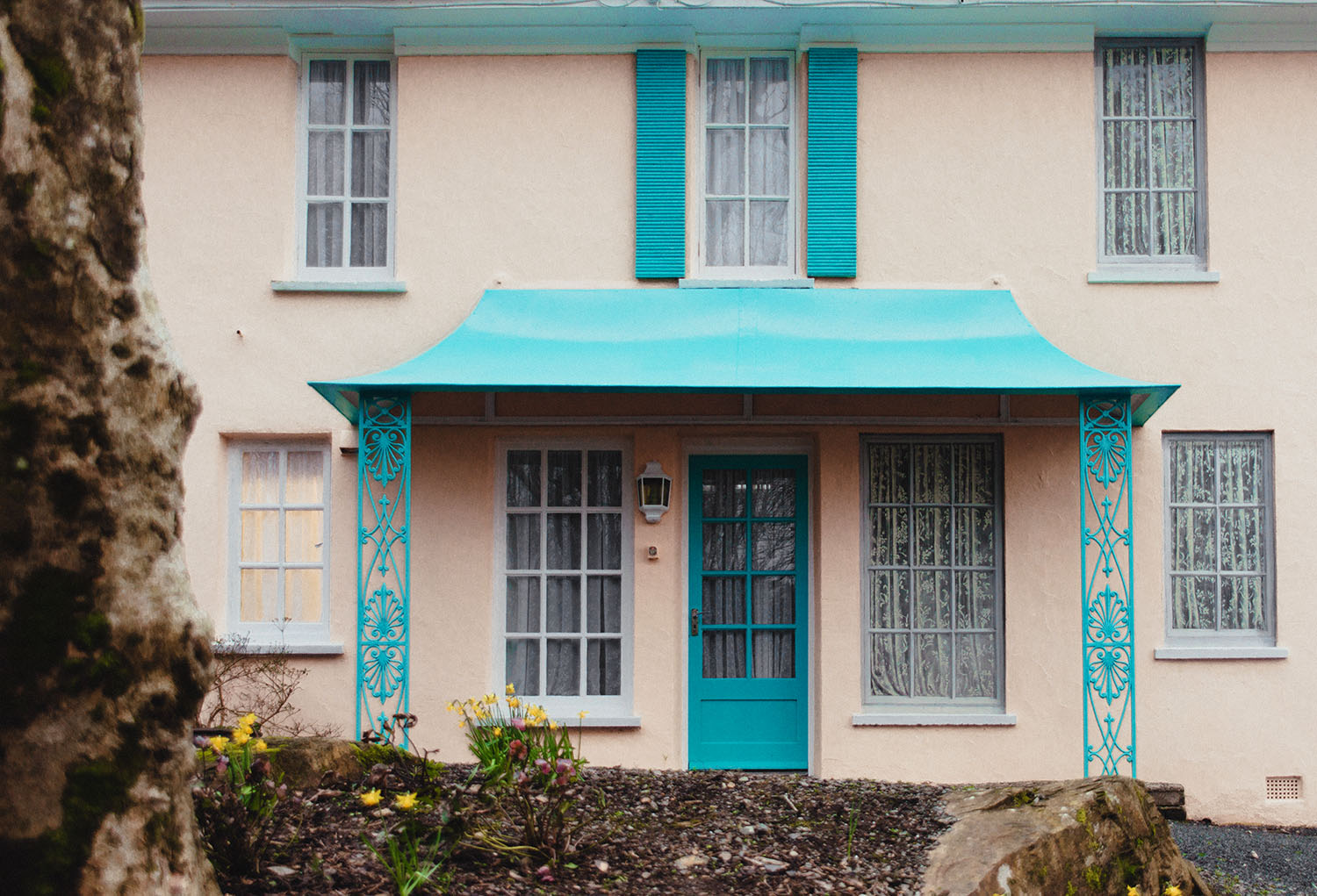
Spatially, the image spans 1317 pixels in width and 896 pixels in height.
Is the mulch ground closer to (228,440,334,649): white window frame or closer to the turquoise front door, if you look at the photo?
the turquoise front door

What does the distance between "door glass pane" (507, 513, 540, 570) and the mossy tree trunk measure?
4.33m

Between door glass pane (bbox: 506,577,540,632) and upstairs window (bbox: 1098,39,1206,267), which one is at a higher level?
upstairs window (bbox: 1098,39,1206,267)

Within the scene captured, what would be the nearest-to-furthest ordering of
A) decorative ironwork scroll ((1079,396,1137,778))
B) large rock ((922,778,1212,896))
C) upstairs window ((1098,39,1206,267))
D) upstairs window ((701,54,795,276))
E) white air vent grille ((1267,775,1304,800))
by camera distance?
large rock ((922,778,1212,896))
decorative ironwork scroll ((1079,396,1137,778))
white air vent grille ((1267,775,1304,800))
upstairs window ((1098,39,1206,267))
upstairs window ((701,54,795,276))

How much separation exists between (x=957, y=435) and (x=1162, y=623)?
6.06 feet

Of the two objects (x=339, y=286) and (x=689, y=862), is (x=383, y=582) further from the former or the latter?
(x=689, y=862)

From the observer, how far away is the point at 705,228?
7391 millimetres

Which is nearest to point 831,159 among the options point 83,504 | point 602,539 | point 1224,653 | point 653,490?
point 653,490

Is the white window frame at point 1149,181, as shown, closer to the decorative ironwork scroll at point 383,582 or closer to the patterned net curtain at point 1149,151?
the patterned net curtain at point 1149,151

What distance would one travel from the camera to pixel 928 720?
6867mm

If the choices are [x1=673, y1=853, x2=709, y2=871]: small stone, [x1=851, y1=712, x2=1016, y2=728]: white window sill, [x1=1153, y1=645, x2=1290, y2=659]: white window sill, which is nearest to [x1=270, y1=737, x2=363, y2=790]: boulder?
[x1=673, y1=853, x2=709, y2=871]: small stone

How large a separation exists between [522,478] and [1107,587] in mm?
3877

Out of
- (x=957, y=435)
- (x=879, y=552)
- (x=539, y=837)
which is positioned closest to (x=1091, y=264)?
(x=957, y=435)

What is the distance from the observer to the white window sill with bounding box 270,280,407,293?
7.13 metres

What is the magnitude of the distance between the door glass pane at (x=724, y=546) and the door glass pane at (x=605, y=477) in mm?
687
